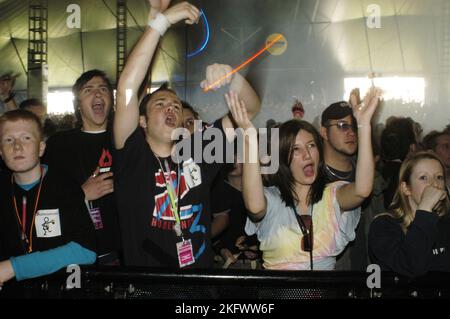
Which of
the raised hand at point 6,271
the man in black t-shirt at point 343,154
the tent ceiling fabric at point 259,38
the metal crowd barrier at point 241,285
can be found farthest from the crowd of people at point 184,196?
the tent ceiling fabric at point 259,38

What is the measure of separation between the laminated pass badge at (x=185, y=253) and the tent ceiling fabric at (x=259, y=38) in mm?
3551

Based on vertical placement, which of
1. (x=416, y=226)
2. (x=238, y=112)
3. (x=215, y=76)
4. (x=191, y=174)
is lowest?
(x=416, y=226)

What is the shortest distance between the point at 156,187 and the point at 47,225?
53 cm

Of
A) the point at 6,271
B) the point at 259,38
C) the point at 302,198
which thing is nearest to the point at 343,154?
the point at 302,198

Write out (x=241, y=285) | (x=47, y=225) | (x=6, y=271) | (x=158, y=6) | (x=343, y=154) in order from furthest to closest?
(x=343, y=154) < (x=158, y=6) < (x=47, y=225) < (x=6, y=271) < (x=241, y=285)

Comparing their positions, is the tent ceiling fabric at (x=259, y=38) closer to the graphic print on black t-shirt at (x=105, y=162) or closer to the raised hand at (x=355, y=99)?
the graphic print on black t-shirt at (x=105, y=162)

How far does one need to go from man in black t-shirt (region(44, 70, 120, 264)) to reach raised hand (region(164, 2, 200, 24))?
97cm

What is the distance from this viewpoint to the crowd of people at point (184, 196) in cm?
201

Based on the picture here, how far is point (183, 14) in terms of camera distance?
2.30 meters

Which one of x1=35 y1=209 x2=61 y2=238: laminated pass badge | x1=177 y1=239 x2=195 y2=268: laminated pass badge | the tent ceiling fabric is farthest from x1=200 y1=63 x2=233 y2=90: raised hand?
the tent ceiling fabric

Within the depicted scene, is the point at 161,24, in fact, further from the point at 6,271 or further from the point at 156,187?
the point at 6,271

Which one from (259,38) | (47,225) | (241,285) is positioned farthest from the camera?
(259,38)

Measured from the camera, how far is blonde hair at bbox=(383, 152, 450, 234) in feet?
7.54
